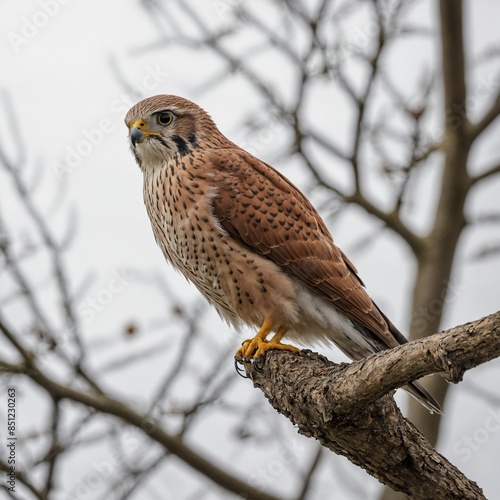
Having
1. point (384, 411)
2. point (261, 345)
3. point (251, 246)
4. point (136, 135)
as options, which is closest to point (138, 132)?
point (136, 135)

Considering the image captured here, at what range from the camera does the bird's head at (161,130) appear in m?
4.86

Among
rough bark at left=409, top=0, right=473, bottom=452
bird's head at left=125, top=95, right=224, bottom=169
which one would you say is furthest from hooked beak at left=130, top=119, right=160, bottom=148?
rough bark at left=409, top=0, right=473, bottom=452

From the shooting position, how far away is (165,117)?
495cm

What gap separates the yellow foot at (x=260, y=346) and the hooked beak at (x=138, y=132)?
1.24 metres

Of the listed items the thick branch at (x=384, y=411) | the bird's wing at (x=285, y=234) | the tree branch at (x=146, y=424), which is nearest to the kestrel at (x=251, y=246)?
the bird's wing at (x=285, y=234)

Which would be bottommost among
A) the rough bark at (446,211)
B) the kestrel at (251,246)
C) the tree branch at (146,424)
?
the tree branch at (146,424)

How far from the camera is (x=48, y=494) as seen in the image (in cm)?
492

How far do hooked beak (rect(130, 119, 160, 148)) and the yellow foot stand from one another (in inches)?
48.6

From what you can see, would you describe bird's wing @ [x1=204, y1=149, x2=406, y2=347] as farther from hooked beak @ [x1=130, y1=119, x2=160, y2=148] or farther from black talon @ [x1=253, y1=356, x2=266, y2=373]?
black talon @ [x1=253, y1=356, x2=266, y2=373]

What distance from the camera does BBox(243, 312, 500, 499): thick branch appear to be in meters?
2.86

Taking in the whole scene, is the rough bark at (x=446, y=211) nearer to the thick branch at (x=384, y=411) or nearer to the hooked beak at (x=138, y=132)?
the hooked beak at (x=138, y=132)

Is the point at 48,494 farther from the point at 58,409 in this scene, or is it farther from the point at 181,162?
the point at 181,162

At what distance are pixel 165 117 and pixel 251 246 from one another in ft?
3.12

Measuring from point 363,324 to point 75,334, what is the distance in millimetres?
1665
